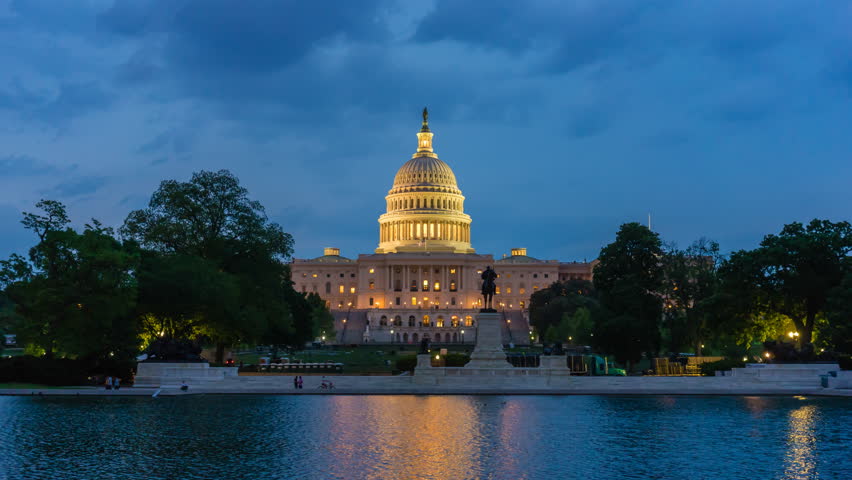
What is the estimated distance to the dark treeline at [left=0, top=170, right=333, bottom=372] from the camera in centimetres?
5050

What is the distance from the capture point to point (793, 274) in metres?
58.3

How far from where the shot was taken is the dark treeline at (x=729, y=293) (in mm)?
58344

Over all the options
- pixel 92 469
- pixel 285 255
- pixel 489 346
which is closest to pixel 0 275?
pixel 285 255

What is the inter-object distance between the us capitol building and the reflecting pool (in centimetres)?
12233

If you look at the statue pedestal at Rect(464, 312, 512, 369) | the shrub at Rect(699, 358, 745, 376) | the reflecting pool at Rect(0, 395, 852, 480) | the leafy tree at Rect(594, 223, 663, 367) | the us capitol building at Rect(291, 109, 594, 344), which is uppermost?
the us capitol building at Rect(291, 109, 594, 344)

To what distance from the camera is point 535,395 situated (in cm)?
4734

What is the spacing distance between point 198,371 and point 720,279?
36.7 meters

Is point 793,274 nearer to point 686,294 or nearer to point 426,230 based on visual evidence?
point 686,294

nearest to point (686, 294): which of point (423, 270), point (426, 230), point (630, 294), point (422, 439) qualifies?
point (630, 294)

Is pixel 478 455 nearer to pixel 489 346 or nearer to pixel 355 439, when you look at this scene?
pixel 355 439

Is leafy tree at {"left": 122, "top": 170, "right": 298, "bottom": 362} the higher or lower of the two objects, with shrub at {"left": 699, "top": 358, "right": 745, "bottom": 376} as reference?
higher

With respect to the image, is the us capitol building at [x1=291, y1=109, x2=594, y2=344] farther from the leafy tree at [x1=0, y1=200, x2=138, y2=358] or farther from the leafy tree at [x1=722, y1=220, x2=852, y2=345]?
the leafy tree at [x1=0, y1=200, x2=138, y2=358]

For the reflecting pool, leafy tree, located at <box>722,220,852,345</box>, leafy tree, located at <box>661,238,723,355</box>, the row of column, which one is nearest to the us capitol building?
the row of column

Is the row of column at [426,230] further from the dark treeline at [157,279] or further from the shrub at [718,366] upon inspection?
the shrub at [718,366]
